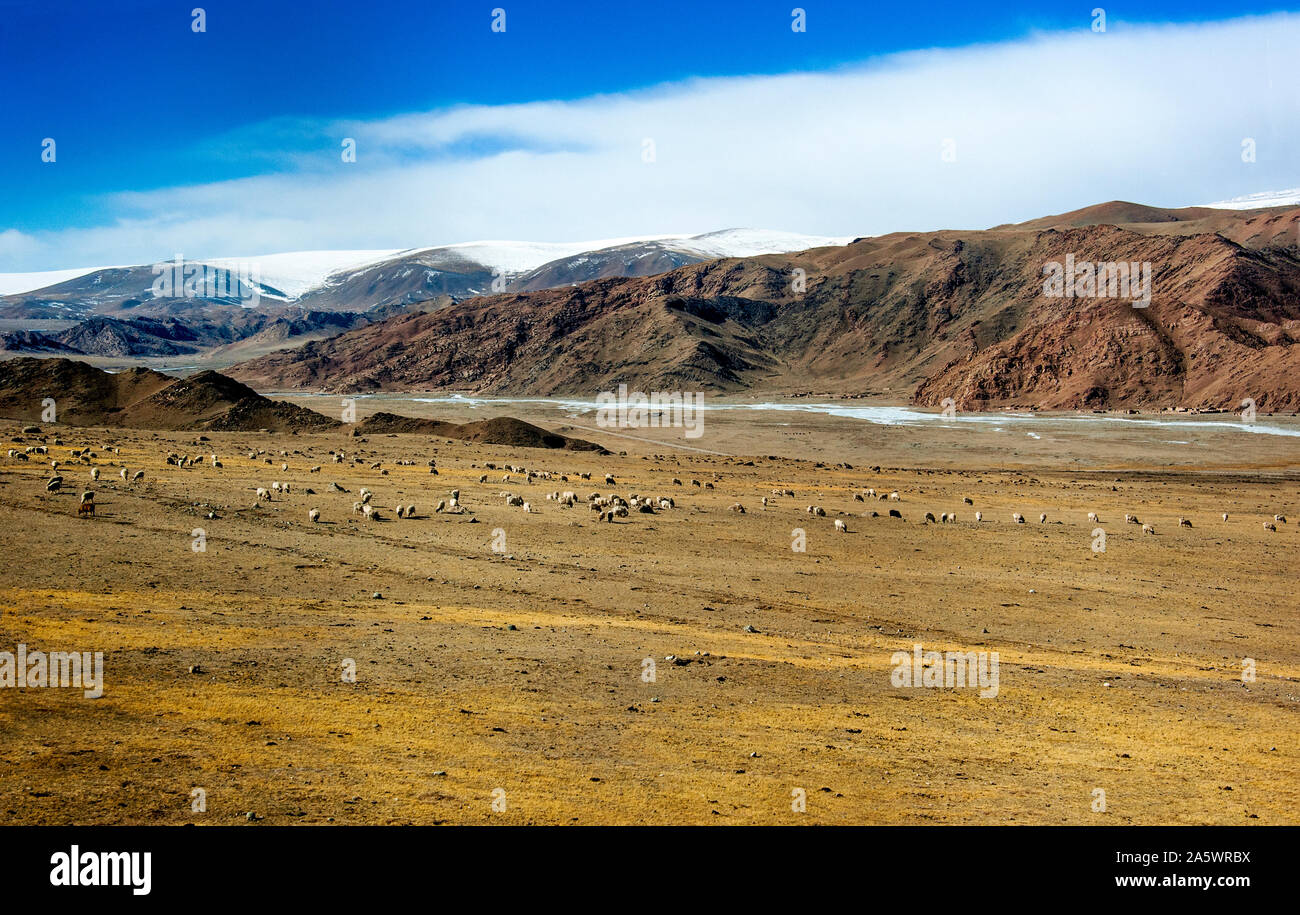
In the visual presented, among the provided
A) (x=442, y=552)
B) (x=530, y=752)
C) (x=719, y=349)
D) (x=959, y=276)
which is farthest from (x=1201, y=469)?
(x=959, y=276)

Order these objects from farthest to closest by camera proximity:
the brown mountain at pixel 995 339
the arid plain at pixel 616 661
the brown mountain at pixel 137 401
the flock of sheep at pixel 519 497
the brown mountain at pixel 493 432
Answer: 1. the brown mountain at pixel 995 339
2. the brown mountain at pixel 493 432
3. the brown mountain at pixel 137 401
4. the flock of sheep at pixel 519 497
5. the arid plain at pixel 616 661

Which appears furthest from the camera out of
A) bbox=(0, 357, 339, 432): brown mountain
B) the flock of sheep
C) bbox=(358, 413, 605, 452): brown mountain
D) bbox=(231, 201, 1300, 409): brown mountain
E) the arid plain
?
bbox=(231, 201, 1300, 409): brown mountain

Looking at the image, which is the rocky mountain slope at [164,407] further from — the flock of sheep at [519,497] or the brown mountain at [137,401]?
the flock of sheep at [519,497]

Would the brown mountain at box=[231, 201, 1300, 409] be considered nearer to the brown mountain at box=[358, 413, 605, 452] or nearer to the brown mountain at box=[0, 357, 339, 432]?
the brown mountain at box=[358, 413, 605, 452]

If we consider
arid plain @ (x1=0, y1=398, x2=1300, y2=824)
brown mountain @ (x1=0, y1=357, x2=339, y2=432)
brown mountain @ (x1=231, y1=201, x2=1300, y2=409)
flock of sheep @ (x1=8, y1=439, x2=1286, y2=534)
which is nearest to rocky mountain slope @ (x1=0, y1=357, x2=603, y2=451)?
brown mountain @ (x1=0, y1=357, x2=339, y2=432)

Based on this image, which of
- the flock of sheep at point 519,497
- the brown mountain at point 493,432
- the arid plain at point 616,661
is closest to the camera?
the arid plain at point 616,661

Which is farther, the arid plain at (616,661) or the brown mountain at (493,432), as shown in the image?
the brown mountain at (493,432)

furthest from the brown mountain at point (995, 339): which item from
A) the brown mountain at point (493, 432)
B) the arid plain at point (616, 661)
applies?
the arid plain at point (616, 661)
